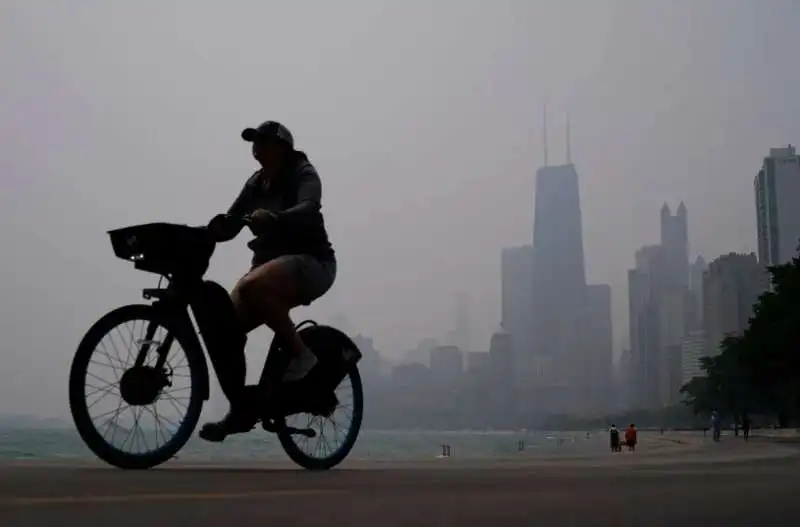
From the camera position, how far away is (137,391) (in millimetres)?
4824

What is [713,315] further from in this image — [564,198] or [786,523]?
[786,523]

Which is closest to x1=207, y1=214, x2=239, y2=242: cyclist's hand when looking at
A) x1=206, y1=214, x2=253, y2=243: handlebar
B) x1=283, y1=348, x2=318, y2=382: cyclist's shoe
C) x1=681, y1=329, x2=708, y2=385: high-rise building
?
x1=206, y1=214, x2=253, y2=243: handlebar

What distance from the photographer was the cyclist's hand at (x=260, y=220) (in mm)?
5035

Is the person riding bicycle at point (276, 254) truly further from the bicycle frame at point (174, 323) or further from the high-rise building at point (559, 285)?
the high-rise building at point (559, 285)

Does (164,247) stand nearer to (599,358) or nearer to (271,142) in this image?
(271,142)

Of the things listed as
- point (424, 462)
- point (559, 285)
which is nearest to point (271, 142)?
point (424, 462)

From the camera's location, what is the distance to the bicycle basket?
16.0 ft

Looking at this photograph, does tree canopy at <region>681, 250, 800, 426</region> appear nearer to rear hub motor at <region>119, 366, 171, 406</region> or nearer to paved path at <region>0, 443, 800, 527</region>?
paved path at <region>0, 443, 800, 527</region>

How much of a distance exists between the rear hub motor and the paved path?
0.35 meters

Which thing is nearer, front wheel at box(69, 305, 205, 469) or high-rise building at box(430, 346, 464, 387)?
front wheel at box(69, 305, 205, 469)

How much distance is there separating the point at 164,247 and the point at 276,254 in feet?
2.37

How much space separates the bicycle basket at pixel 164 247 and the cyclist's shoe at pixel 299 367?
0.70 meters

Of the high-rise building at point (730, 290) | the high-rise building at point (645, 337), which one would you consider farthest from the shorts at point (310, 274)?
the high-rise building at point (645, 337)

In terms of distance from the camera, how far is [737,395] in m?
82.4
